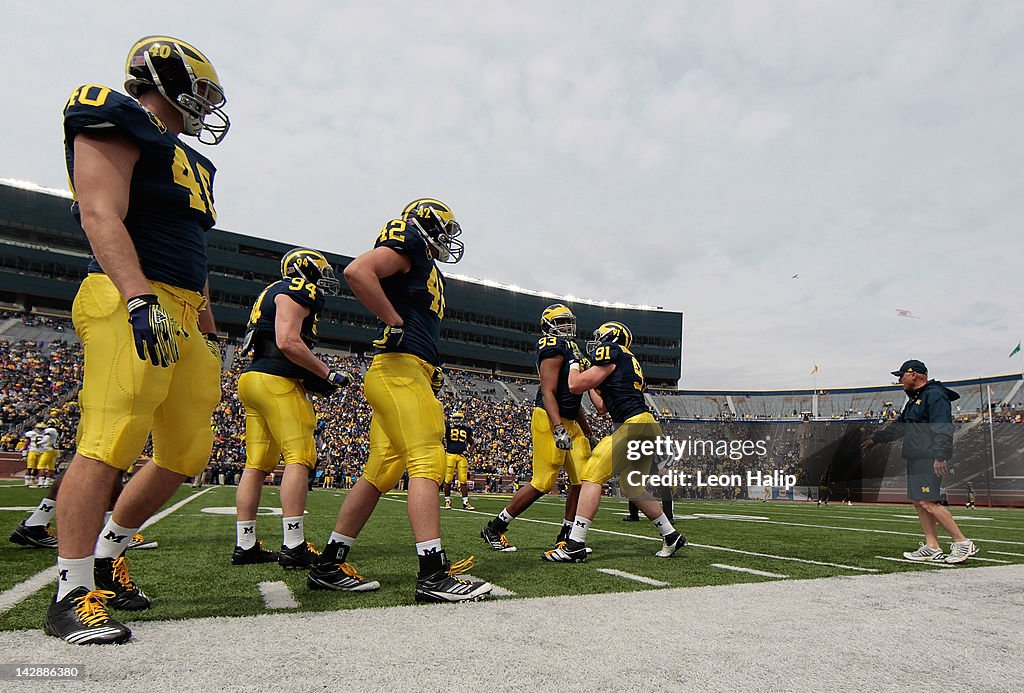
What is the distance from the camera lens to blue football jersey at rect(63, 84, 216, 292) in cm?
227

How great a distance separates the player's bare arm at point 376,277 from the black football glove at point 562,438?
7.44 ft

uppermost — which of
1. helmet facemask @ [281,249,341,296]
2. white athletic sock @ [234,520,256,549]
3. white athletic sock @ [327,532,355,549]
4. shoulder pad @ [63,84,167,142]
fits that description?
helmet facemask @ [281,249,341,296]

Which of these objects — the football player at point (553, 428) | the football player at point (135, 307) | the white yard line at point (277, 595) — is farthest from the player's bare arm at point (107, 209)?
the football player at point (553, 428)

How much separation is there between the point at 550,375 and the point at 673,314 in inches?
2430

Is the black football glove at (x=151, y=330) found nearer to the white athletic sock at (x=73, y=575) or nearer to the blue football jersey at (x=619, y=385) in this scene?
the white athletic sock at (x=73, y=575)

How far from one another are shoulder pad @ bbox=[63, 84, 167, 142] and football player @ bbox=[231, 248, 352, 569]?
1.90 m

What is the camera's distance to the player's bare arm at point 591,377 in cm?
524

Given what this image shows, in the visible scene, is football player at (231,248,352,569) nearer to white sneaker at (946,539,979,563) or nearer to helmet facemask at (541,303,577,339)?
helmet facemask at (541,303,577,339)

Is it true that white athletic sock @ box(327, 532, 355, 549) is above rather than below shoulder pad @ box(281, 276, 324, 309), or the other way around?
below

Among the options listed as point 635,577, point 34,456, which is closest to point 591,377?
point 635,577

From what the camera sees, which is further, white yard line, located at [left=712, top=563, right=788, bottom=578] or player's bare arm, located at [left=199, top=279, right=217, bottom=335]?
white yard line, located at [left=712, top=563, right=788, bottom=578]

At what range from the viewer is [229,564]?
13.4 feet

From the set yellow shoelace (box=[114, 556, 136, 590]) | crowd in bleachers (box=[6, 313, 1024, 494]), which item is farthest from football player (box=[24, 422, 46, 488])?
yellow shoelace (box=[114, 556, 136, 590])

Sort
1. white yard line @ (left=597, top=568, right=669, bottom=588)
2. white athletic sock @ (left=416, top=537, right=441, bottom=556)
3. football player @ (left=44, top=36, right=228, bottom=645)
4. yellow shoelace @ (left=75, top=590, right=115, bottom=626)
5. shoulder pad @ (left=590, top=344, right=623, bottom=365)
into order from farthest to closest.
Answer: shoulder pad @ (left=590, top=344, right=623, bottom=365)
white yard line @ (left=597, top=568, right=669, bottom=588)
white athletic sock @ (left=416, top=537, right=441, bottom=556)
football player @ (left=44, top=36, right=228, bottom=645)
yellow shoelace @ (left=75, top=590, right=115, bottom=626)
